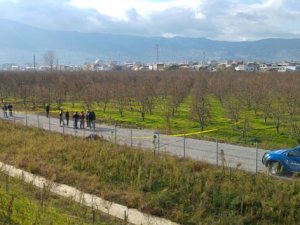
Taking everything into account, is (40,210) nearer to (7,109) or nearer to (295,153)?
(295,153)

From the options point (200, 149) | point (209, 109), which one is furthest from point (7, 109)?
point (200, 149)

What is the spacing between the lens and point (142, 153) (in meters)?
17.5

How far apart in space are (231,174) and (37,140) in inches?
431

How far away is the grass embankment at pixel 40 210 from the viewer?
33.2ft

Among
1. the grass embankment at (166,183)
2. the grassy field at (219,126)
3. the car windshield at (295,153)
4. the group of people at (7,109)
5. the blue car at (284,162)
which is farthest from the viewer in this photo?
the group of people at (7,109)

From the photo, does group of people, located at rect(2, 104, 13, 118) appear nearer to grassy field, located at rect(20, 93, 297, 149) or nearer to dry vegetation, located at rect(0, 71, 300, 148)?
grassy field, located at rect(20, 93, 297, 149)

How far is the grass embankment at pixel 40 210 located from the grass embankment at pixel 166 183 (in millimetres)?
1349

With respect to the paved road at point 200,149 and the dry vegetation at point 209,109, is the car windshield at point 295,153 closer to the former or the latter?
the paved road at point 200,149

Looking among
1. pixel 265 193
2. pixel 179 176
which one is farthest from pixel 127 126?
pixel 265 193

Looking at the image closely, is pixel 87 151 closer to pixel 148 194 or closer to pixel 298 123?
pixel 148 194

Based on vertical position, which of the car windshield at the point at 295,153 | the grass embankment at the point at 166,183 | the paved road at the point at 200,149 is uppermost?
the car windshield at the point at 295,153

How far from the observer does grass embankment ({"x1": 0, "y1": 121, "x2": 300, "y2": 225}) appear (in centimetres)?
1202

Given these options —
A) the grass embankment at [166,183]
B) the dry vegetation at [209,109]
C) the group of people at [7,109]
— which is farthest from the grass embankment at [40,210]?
the group of people at [7,109]

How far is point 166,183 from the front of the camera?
1432cm
